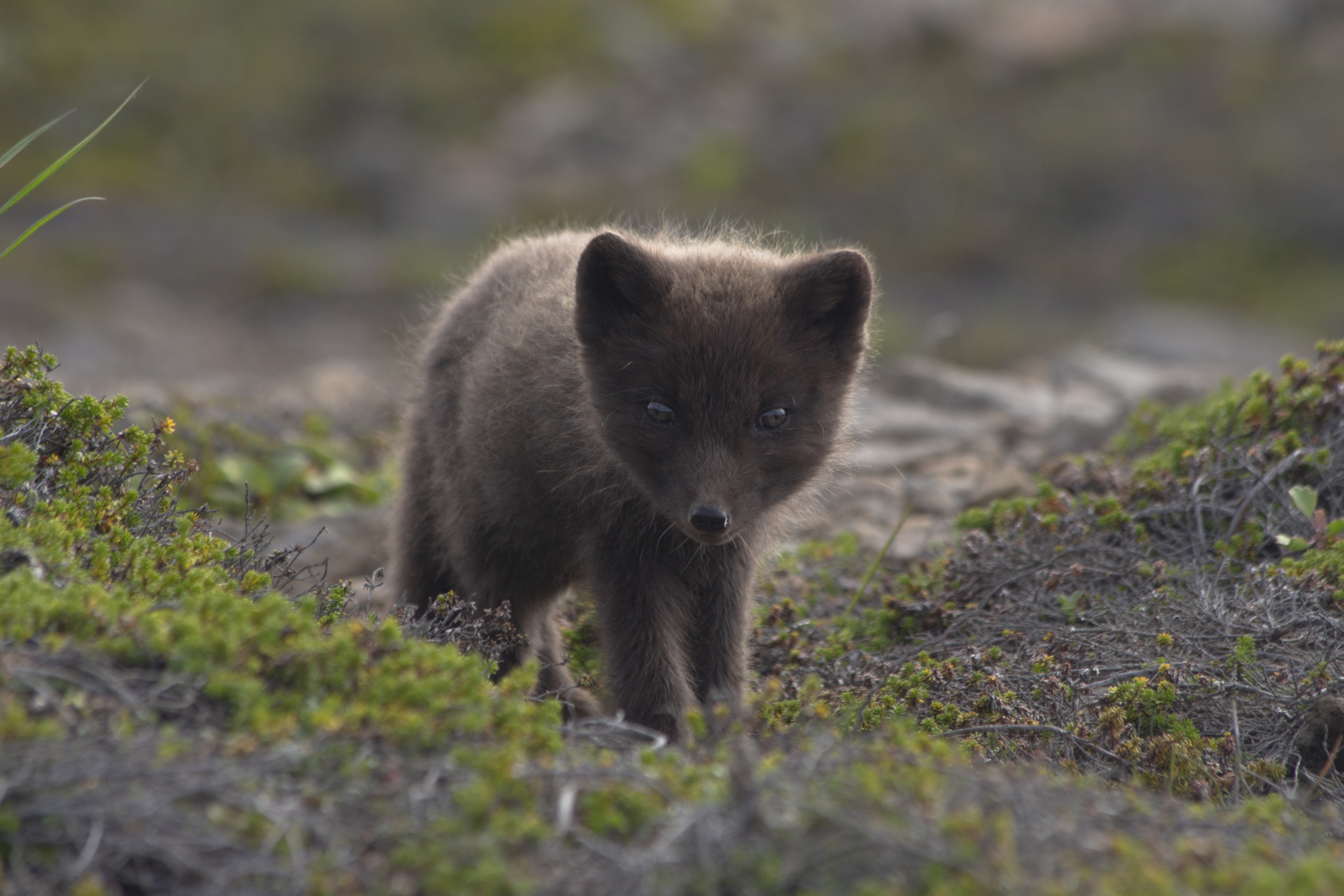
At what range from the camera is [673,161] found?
68.9 ft

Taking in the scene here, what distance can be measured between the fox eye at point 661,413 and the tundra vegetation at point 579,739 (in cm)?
103

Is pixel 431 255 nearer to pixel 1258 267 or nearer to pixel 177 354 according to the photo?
pixel 177 354

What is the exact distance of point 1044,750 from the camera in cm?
418

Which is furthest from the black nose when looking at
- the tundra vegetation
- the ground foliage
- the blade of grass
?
the blade of grass

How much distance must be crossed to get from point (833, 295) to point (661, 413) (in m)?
0.84

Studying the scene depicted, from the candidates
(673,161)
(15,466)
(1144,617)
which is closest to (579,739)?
(15,466)

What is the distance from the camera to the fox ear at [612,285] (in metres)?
4.37

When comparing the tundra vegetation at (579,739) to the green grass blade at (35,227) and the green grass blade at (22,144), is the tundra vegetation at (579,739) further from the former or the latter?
the green grass blade at (22,144)

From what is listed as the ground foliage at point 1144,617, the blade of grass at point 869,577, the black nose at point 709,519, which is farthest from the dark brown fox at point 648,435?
the ground foliage at point 1144,617

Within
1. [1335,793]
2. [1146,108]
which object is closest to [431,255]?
[1146,108]

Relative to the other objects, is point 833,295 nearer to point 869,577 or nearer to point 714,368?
point 714,368

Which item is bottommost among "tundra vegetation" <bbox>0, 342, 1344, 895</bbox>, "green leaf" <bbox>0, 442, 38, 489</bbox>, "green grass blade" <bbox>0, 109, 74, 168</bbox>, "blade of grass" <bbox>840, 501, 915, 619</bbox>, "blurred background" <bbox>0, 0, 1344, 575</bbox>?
"tundra vegetation" <bbox>0, 342, 1344, 895</bbox>

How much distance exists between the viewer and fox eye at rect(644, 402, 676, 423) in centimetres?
436

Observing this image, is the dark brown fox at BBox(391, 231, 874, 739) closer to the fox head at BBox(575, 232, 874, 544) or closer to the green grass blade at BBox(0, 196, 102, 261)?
the fox head at BBox(575, 232, 874, 544)
